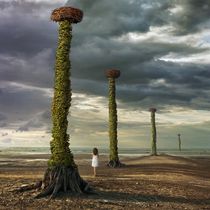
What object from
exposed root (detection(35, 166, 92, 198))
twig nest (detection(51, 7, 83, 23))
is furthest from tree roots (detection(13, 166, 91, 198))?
twig nest (detection(51, 7, 83, 23))

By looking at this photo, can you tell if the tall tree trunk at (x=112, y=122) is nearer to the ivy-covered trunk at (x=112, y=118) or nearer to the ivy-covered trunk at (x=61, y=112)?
the ivy-covered trunk at (x=112, y=118)

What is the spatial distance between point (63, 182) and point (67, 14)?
8185mm

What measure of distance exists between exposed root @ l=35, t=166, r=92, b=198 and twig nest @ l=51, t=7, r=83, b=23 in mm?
7397

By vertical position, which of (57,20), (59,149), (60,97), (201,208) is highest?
(57,20)

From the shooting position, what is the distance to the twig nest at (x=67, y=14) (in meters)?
21.8

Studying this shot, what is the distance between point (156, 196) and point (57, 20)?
9.97m

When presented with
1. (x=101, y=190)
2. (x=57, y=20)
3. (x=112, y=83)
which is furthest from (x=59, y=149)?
(x=112, y=83)

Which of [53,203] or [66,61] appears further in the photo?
[66,61]

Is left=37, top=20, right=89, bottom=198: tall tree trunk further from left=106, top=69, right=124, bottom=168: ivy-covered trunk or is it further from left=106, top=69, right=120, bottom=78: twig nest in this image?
left=106, top=69, right=124, bottom=168: ivy-covered trunk

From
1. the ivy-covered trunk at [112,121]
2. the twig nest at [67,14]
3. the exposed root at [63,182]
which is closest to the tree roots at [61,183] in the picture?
A: the exposed root at [63,182]

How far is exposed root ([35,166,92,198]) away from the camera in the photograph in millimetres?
19766

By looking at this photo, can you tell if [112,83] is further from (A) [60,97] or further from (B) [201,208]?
(B) [201,208]

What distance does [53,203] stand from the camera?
713 inches

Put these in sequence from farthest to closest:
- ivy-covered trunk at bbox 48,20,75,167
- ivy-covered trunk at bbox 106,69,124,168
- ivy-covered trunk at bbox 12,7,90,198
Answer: ivy-covered trunk at bbox 106,69,124,168 < ivy-covered trunk at bbox 48,20,75,167 < ivy-covered trunk at bbox 12,7,90,198
